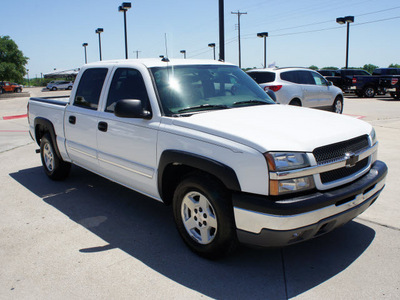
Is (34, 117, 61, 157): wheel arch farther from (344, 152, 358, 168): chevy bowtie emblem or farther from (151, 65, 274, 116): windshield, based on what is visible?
(344, 152, 358, 168): chevy bowtie emblem

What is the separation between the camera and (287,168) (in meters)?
2.96

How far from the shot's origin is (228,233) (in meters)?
3.26

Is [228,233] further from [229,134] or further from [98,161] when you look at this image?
[98,161]

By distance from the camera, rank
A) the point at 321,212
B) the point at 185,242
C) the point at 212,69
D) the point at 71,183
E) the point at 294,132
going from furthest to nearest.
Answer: the point at 71,183 < the point at 212,69 < the point at 185,242 < the point at 294,132 < the point at 321,212

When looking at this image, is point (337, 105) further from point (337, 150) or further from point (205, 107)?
point (337, 150)

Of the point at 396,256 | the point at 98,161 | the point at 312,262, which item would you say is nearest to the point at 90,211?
the point at 98,161

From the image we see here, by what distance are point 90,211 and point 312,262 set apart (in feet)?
9.00

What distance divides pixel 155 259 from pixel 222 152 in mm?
1237

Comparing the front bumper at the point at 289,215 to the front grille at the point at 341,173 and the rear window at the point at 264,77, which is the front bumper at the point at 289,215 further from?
the rear window at the point at 264,77

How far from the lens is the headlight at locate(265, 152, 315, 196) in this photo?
2938 mm

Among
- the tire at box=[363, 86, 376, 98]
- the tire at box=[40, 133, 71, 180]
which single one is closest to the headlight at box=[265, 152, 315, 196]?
the tire at box=[40, 133, 71, 180]

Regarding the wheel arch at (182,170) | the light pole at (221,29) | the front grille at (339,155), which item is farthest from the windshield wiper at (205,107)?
the light pole at (221,29)

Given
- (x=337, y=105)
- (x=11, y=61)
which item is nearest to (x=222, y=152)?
(x=337, y=105)

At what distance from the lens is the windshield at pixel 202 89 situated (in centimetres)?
→ 396
